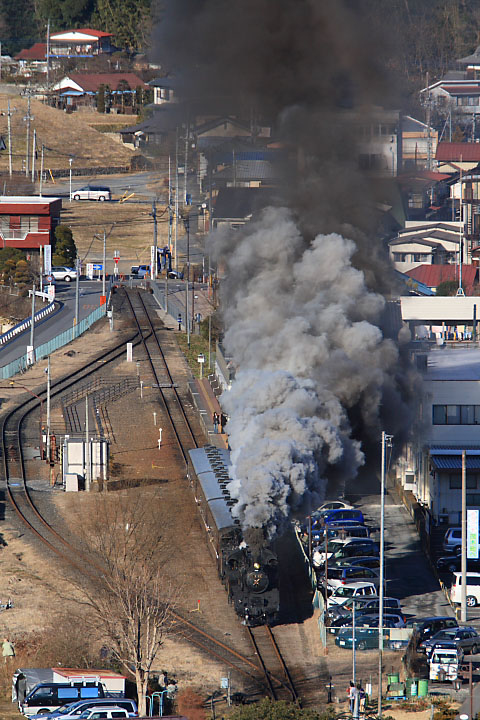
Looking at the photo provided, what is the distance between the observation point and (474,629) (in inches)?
1797

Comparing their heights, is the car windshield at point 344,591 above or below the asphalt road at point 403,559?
above

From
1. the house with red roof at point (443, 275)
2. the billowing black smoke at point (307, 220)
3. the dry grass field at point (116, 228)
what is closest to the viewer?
the billowing black smoke at point (307, 220)

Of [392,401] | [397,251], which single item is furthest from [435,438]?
[397,251]

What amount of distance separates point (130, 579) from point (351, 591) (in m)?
9.30

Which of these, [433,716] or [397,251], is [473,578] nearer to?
[433,716]

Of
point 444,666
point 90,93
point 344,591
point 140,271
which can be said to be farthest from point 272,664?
point 90,93

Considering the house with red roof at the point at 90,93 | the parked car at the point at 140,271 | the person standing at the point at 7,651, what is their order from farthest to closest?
the house with red roof at the point at 90,93
the parked car at the point at 140,271
the person standing at the point at 7,651

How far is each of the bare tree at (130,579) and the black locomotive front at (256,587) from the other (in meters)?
2.45

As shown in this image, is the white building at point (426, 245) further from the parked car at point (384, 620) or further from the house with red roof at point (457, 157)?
the parked car at point (384, 620)

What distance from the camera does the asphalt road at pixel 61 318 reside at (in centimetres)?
9444

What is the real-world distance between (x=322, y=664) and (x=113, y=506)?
19.5 metres

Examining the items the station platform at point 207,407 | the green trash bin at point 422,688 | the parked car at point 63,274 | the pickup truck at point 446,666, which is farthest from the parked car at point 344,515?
the parked car at point 63,274

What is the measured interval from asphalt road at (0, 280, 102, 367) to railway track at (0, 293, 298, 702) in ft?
11.9

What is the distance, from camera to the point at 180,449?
7088 centimetres
